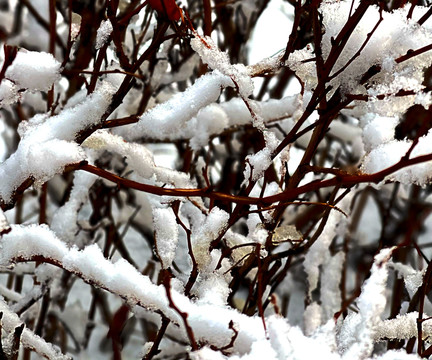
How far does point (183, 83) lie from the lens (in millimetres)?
2281

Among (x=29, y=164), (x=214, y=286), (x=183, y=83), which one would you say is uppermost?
(x=183, y=83)

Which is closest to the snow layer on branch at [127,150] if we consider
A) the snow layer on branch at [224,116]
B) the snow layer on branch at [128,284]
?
the snow layer on branch at [128,284]

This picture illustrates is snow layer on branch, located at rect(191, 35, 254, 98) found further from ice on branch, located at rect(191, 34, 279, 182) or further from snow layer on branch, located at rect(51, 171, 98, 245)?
snow layer on branch, located at rect(51, 171, 98, 245)

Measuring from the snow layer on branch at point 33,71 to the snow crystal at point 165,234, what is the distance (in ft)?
0.99

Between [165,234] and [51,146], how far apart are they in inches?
10.7

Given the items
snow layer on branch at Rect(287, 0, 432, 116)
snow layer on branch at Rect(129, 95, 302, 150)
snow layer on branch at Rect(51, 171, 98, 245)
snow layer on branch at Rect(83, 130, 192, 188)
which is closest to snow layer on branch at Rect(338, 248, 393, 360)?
snow layer on branch at Rect(287, 0, 432, 116)

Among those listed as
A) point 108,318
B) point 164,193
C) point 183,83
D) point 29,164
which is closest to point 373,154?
point 164,193

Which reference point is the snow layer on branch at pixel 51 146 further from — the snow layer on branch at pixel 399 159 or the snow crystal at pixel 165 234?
the snow layer on branch at pixel 399 159

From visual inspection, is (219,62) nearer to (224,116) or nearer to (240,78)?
(240,78)

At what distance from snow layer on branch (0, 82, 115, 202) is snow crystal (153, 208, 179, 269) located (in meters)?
0.21

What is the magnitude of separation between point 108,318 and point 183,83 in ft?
3.04

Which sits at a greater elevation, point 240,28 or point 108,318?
point 240,28

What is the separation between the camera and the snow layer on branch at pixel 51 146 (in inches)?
36.9

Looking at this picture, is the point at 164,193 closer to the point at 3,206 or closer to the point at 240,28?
the point at 3,206
